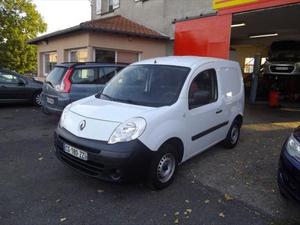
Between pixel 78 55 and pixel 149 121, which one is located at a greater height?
pixel 78 55

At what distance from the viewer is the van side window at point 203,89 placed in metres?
4.38

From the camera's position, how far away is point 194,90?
174 inches

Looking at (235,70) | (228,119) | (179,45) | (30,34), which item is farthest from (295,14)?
(30,34)

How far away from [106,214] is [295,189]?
85.5 inches

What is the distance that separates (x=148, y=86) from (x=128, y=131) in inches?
47.0

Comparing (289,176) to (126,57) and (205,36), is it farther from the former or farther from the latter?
(126,57)

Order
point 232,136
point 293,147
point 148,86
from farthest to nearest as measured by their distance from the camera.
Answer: point 232,136 < point 148,86 < point 293,147

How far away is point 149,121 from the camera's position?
11.9ft

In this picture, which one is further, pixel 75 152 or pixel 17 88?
pixel 17 88

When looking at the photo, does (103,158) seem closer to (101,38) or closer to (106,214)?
(106,214)

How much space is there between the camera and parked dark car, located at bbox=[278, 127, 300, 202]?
10.3 ft

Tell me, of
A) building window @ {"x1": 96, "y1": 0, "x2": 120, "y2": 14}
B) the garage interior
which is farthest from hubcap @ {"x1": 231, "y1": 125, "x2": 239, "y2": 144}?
building window @ {"x1": 96, "y1": 0, "x2": 120, "y2": 14}

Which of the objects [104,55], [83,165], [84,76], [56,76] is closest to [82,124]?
[83,165]

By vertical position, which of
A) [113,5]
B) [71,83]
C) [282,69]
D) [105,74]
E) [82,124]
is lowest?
[82,124]
